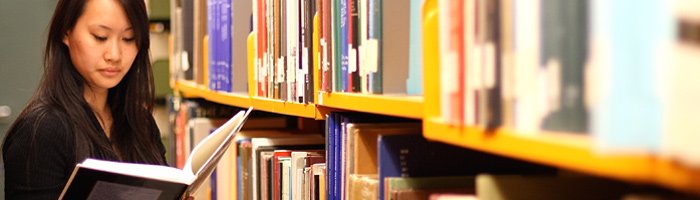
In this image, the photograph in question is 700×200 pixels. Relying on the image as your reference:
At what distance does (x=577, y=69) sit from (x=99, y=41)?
52.8 inches

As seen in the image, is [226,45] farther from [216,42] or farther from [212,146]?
[212,146]

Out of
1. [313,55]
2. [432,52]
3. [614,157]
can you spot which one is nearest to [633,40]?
[614,157]

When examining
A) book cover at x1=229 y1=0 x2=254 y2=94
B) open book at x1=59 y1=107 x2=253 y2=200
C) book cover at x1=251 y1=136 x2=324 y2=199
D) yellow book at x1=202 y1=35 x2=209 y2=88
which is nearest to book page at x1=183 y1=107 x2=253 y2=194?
open book at x1=59 y1=107 x2=253 y2=200

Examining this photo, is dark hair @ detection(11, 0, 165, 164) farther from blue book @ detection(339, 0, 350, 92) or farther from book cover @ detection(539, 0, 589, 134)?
book cover @ detection(539, 0, 589, 134)

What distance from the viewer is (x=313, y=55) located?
51.1 inches

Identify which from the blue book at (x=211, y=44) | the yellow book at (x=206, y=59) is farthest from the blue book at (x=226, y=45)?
the yellow book at (x=206, y=59)

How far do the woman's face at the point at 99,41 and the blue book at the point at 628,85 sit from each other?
1385 mm

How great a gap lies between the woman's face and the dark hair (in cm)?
1

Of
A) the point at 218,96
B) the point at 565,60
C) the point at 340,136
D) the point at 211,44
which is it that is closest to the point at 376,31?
the point at 340,136

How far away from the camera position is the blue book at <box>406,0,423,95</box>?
3.29 feet

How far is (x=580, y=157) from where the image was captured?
19.8 inches

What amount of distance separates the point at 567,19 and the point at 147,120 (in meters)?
1.58

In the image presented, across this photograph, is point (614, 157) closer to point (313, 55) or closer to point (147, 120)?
point (313, 55)

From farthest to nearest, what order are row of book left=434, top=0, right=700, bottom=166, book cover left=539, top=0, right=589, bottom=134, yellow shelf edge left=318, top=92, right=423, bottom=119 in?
yellow shelf edge left=318, top=92, right=423, bottom=119, book cover left=539, top=0, right=589, bottom=134, row of book left=434, top=0, right=700, bottom=166
